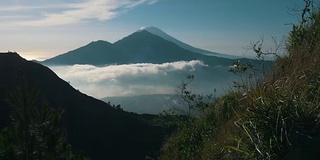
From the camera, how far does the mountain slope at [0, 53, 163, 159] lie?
80.0 meters

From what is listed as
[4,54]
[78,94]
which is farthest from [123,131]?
[4,54]

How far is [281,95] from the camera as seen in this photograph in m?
4.08

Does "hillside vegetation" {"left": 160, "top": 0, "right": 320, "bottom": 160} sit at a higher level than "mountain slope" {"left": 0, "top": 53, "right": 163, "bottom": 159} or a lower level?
higher

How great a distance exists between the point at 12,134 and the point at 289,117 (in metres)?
18.6

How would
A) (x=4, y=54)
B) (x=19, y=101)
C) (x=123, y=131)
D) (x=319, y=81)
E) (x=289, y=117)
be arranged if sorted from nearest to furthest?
(x=289, y=117) < (x=319, y=81) < (x=19, y=101) < (x=123, y=131) < (x=4, y=54)

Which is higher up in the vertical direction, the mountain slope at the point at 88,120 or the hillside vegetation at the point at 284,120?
the hillside vegetation at the point at 284,120

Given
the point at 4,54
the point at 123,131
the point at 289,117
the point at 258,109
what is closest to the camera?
the point at 289,117

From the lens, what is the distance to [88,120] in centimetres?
8912

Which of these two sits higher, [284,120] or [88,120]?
[284,120]

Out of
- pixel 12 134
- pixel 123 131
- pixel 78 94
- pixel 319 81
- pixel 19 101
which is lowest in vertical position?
pixel 123 131

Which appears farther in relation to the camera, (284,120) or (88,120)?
(88,120)

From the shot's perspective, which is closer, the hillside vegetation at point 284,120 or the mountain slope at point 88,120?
the hillside vegetation at point 284,120

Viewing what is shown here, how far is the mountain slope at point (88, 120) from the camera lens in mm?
80038

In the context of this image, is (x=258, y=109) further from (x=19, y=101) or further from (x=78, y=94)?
(x=78, y=94)
